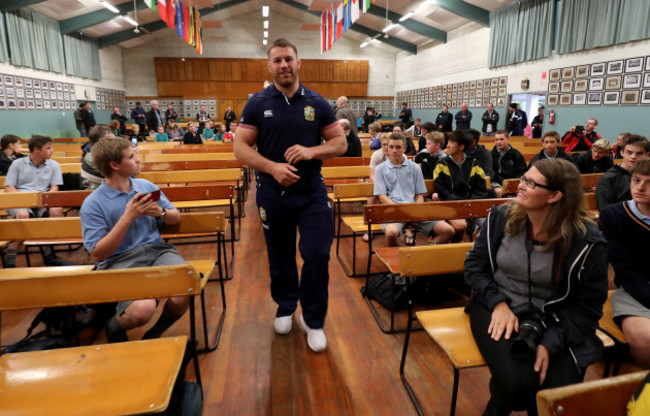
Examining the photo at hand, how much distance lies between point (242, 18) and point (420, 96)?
1013 cm

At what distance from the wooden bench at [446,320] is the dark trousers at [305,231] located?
52cm

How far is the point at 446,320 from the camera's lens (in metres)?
1.84

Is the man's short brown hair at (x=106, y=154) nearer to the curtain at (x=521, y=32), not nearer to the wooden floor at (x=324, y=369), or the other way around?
the wooden floor at (x=324, y=369)

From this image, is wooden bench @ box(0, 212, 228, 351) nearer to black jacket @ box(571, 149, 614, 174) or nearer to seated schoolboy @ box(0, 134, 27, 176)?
seated schoolboy @ box(0, 134, 27, 176)

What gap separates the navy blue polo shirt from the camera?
2.12 metres

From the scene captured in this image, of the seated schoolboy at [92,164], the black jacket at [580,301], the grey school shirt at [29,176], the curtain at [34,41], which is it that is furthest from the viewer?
the curtain at [34,41]

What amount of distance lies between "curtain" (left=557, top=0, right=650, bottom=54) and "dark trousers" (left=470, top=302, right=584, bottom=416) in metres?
9.17

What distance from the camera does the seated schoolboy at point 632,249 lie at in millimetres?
1824

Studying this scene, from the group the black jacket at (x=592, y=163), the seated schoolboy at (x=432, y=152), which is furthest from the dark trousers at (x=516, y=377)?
the black jacket at (x=592, y=163)

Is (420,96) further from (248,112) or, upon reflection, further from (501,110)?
(248,112)

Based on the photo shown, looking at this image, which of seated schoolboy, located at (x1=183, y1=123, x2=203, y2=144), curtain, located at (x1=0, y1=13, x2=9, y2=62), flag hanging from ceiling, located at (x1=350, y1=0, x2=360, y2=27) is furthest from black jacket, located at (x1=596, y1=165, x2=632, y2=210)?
curtain, located at (x1=0, y1=13, x2=9, y2=62)

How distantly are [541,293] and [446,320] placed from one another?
44 cm

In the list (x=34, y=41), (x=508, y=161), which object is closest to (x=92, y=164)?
(x=508, y=161)

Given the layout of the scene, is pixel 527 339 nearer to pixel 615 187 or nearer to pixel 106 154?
pixel 106 154
